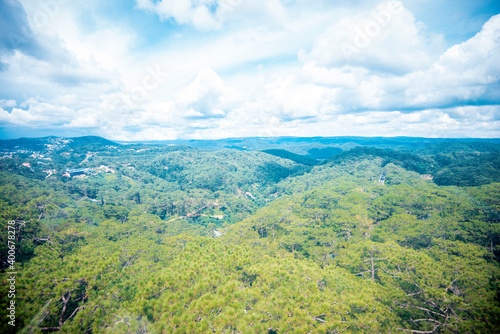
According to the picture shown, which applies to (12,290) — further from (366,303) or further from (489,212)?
(489,212)

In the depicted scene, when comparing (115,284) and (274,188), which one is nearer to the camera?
(115,284)

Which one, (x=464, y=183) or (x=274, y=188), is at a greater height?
(x=464, y=183)

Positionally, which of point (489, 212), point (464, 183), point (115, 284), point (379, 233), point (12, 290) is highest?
point (12, 290)

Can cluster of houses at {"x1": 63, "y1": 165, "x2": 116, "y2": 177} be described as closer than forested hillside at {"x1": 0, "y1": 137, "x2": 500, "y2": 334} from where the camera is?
No

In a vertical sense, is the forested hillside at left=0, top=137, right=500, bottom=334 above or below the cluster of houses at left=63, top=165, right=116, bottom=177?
above

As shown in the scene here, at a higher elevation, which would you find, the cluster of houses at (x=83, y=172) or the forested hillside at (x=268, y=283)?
the forested hillside at (x=268, y=283)

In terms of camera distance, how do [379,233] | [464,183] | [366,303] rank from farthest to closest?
1. [464,183]
2. [379,233]
3. [366,303]

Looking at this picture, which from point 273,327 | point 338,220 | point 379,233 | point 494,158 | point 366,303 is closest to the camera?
point 273,327

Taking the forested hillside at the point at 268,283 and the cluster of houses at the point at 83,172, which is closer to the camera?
the forested hillside at the point at 268,283

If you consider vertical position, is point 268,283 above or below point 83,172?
above

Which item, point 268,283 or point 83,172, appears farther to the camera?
point 83,172

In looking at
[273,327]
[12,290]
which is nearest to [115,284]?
[12,290]
